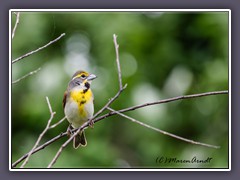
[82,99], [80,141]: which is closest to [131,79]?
[80,141]

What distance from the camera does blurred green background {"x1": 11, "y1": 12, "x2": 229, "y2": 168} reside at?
4488mm

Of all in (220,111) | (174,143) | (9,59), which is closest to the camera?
(9,59)

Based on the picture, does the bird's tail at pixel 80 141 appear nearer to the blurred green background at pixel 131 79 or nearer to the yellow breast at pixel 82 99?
the blurred green background at pixel 131 79

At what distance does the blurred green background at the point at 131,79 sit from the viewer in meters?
4.49

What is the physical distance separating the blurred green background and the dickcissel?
26 cm

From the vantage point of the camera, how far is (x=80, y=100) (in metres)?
4.18

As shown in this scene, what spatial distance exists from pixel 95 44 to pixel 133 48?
42 centimetres

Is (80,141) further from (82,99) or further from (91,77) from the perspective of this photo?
(91,77)

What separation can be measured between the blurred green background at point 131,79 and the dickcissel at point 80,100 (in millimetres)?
262

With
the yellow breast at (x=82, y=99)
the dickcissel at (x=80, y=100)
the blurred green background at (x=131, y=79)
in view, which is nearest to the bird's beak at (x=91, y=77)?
the dickcissel at (x=80, y=100)

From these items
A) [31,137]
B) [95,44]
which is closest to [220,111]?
[95,44]
